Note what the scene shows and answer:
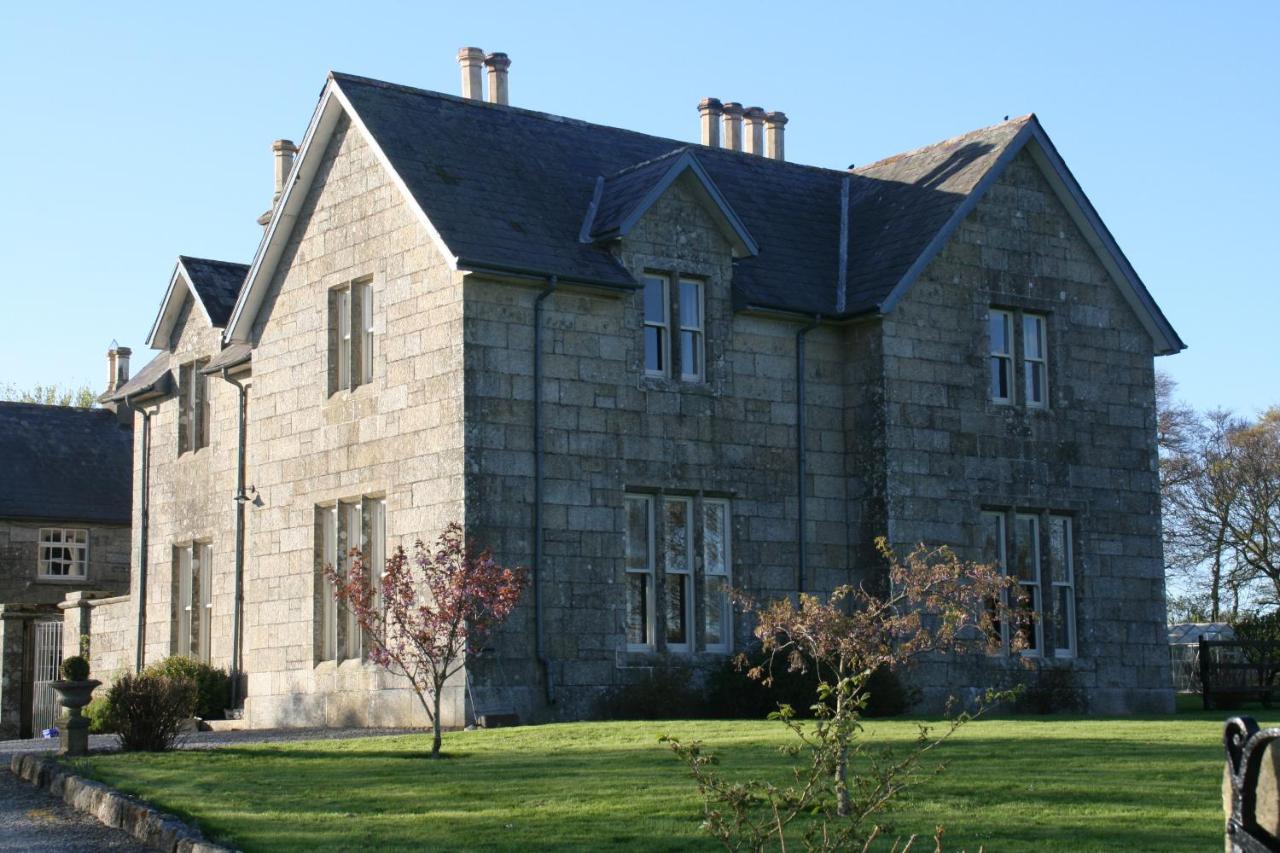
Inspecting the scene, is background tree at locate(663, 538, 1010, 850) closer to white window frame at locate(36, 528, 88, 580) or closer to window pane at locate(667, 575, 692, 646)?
window pane at locate(667, 575, 692, 646)

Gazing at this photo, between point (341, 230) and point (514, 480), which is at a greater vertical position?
point (341, 230)

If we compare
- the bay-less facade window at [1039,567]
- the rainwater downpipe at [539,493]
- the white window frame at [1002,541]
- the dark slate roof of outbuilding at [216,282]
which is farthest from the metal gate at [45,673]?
the bay-less facade window at [1039,567]

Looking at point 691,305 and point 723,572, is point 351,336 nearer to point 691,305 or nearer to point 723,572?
point 691,305

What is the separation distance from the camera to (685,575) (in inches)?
979

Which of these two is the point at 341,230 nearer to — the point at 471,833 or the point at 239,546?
the point at 239,546

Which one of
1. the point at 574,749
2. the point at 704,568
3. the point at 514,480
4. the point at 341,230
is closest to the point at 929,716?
the point at 704,568

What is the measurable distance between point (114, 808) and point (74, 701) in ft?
17.7

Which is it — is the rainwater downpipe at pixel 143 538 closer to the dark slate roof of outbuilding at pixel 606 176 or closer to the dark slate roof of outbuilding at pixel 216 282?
the dark slate roof of outbuilding at pixel 216 282

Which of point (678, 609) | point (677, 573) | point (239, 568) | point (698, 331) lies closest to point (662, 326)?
point (698, 331)

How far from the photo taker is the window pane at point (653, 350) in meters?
25.1

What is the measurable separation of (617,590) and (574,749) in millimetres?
6940

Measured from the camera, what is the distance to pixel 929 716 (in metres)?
24.4

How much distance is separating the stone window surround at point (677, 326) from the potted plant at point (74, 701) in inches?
341

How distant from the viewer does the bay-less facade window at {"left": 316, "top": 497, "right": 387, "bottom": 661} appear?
2503 cm
